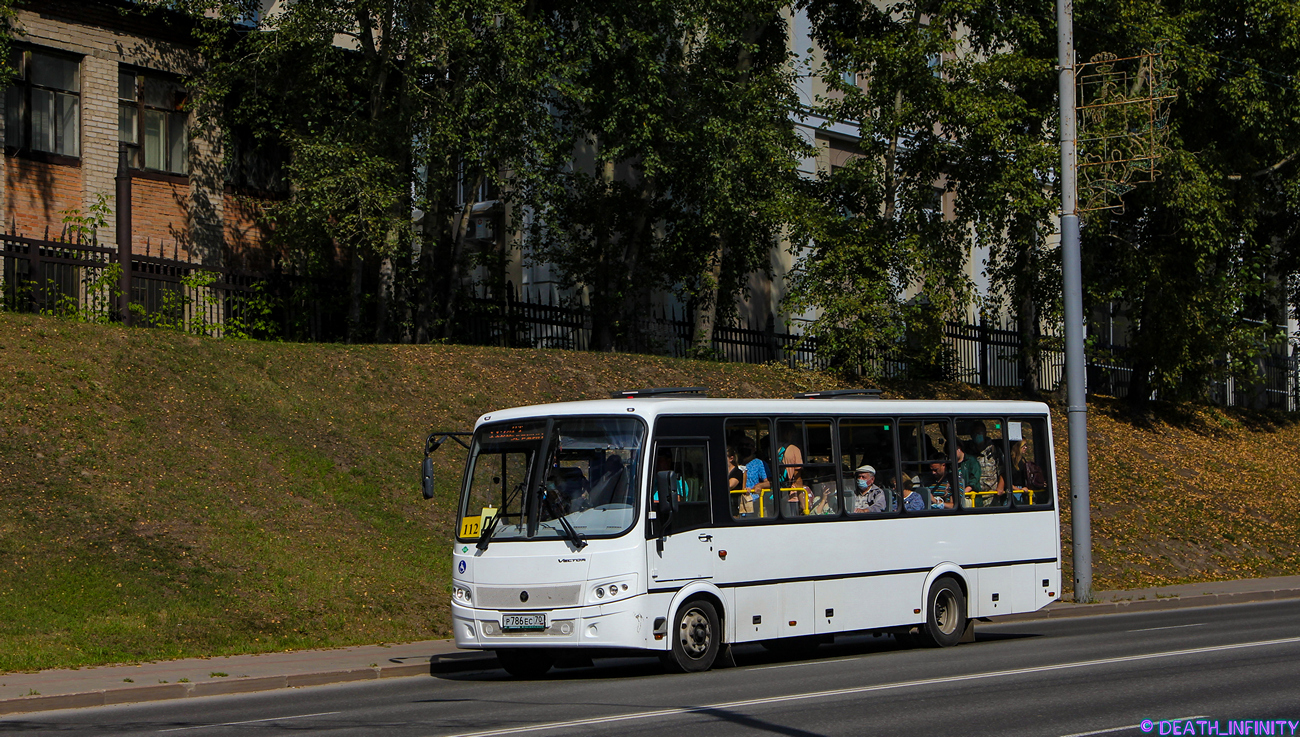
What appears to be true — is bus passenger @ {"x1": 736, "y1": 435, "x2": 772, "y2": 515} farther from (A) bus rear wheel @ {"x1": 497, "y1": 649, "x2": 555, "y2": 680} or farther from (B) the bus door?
(A) bus rear wheel @ {"x1": 497, "y1": 649, "x2": 555, "y2": 680}

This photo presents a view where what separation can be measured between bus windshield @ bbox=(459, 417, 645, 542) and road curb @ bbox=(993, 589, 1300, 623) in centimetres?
873

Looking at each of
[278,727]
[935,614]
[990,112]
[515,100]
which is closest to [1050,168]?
[990,112]

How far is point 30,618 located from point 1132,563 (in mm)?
18473

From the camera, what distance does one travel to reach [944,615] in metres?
15.7

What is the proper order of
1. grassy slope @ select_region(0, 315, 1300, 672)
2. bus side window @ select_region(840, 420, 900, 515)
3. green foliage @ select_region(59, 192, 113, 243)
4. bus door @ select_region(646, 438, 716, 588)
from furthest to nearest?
green foliage @ select_region(59, 192, 113, 243) < grassy slope @ select_region(0, 315, 1300, 672) < bus side window @ select_region(840, 420, 900, 515) < bus door @ select_region(646, 438, 716, 588)

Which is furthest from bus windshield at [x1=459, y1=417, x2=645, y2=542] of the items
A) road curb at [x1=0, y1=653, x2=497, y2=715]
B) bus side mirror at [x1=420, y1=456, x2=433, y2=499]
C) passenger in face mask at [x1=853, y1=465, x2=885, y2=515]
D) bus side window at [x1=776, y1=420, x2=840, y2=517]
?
passenger in face mask at [x1=853, y1=465, x2=885, y2=515]

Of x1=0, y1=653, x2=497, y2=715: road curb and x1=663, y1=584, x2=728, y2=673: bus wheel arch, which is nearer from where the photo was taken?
x1=0, y1=653, x2=497, y2=715: road curb

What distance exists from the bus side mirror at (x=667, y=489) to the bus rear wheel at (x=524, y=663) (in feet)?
6.92

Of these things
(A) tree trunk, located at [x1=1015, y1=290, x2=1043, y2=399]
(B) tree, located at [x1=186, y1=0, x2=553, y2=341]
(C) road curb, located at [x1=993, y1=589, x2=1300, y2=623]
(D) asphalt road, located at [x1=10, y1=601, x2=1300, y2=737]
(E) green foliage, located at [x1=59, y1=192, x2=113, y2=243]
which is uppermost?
(B) tree, located at [x1=186, y1=0, x2=553, y2=341]

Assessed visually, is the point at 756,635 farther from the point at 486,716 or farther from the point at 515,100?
the point at 515,100

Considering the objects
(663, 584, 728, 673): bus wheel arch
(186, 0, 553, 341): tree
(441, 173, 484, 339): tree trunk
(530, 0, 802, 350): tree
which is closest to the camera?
(663, 584, 728, 673): bus wheel arch

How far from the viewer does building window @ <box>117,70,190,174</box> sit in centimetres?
2869

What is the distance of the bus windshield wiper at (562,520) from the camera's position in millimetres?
12742

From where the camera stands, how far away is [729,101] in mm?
26938
